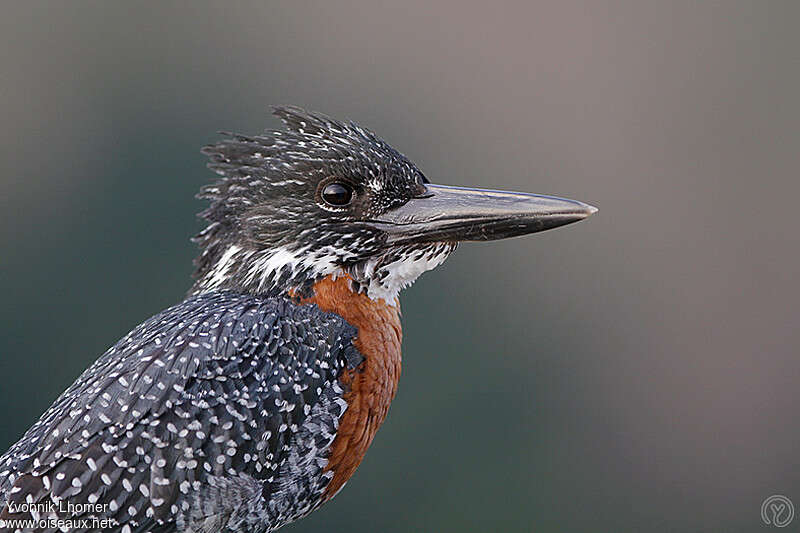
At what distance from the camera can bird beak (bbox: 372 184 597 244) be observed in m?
2.73

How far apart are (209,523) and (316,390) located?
1.59 ft

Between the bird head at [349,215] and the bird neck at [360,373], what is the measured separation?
44 millimetres

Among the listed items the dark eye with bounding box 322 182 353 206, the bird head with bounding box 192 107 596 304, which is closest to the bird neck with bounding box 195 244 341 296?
the bird head with bounding box 192 107 596 304

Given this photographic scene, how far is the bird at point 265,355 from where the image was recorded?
233cm

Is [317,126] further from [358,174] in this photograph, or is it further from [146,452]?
[146,452]

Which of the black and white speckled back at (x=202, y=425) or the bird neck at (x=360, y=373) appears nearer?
the black and white speckled back at (x=202, y=425)

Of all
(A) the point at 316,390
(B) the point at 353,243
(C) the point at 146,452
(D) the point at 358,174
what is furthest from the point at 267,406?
(D) the point at 358,174

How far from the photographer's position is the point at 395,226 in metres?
2.74

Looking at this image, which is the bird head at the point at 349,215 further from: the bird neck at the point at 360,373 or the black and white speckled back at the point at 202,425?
the black and white speckled back at the point at 202,425

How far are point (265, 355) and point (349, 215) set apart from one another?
52 cm

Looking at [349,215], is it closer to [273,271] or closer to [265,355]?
[273,271]

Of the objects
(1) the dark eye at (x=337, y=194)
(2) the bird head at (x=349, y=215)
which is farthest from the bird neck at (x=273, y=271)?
(1) the dark eye at (x=337, y=194)

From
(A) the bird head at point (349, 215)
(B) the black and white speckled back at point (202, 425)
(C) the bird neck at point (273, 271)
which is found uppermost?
(A) the bird head at point (349, 215)

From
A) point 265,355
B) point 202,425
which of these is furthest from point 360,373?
point 202,425
